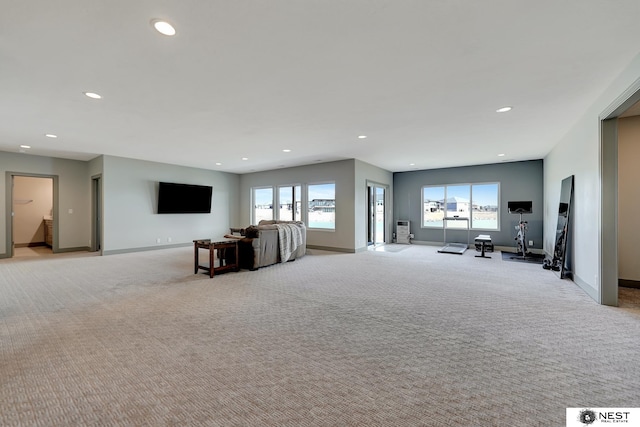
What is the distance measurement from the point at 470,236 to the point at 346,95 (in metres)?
7.50

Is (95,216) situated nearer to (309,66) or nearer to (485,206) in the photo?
(309,66)

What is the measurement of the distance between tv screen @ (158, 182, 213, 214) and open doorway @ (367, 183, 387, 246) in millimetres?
5542

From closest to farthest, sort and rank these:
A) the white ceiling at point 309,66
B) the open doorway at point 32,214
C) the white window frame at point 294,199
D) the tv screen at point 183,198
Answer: the white ceiling at point 309,66, the tv screen at point 183,198, the open doorway at point 32,214, the white window frame at point 294,199

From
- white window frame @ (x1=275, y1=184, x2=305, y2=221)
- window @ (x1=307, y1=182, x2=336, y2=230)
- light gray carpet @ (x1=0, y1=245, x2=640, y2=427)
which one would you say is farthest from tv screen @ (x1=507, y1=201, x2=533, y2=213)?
white window frame @ (x1=275, y1=184, x2=305, y2=221)

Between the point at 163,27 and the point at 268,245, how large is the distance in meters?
4.44

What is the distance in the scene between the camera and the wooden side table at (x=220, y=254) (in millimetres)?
5152

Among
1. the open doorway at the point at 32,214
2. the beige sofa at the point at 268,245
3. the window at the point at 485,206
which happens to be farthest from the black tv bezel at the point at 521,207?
the open doorway at the point at 32,214

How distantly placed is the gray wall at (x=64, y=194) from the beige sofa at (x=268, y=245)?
543 centimetres

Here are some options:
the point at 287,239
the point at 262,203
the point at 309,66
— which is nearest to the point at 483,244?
the point at 287,239

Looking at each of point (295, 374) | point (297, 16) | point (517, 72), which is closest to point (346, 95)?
point (297, 16)

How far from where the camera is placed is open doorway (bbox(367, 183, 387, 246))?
9.35 m

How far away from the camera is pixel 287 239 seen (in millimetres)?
6512

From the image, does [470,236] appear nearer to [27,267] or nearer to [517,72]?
[517,72]

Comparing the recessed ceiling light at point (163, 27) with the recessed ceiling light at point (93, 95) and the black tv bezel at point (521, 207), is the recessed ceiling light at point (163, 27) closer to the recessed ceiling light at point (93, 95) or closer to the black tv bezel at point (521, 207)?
the recessed ceiling light at point (93, 95)
